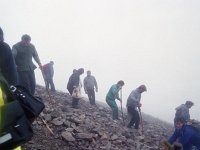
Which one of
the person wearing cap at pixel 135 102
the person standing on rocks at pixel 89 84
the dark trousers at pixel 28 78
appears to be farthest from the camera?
the person standing on rocks at pixel 89 84

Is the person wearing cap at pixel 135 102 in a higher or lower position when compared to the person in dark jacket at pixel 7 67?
lower

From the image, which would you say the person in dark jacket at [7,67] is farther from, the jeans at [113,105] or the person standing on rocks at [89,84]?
the person standing on rocks at [89,84]

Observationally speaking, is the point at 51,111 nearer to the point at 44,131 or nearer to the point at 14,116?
the point at 44,131

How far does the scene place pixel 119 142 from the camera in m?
10.8

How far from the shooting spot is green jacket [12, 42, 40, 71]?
8172 millimetres

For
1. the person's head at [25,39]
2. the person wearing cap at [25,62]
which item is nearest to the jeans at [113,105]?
the person wearing cap at [25,62]

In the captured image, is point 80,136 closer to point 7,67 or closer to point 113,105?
point 113,105

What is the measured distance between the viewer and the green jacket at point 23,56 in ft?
26.8

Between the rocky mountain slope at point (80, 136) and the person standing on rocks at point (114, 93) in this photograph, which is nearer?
the rocky mountain slope at point (80, 136)

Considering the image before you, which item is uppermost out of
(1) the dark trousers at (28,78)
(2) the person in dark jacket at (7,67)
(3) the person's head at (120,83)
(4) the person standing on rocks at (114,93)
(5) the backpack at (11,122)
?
(2) the person in dark jacket at (7,67)

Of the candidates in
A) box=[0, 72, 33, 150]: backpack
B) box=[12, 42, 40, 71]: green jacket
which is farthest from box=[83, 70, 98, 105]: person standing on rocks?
box=[0, 72, 33, 150]: backpack

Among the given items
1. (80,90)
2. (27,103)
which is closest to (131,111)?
(80,90)

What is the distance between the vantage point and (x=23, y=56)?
8.29 meters

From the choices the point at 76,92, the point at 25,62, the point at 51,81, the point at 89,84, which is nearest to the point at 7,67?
the point at 25,62
